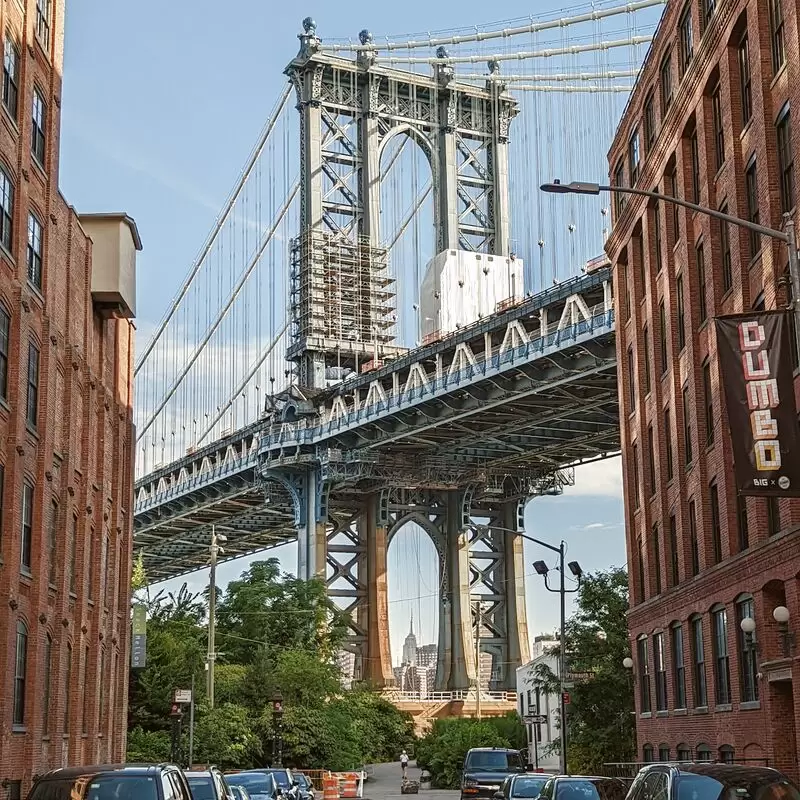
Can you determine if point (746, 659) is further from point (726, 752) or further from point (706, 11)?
point (706, 11)

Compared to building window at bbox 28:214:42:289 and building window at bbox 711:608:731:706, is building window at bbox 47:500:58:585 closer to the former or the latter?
building window at bbox 28:214:42:289

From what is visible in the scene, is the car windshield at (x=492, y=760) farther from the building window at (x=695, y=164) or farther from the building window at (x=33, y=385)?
the building window at (x=33, y=385)

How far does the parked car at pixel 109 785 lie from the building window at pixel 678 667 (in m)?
21.5

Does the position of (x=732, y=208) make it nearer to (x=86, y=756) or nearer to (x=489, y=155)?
(x=86, y=756)

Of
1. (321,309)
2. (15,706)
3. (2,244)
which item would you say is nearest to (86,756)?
(15,706)

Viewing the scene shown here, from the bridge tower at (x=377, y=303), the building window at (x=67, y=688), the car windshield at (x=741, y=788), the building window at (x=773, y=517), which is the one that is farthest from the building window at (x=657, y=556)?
the bridge tower at (x=377, y=303)

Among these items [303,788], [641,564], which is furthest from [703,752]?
[303,788]

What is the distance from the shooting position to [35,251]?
3372cm

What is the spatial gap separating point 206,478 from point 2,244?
76350mm

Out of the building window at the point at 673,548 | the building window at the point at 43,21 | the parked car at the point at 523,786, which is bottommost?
the parked car at the point at 523,786

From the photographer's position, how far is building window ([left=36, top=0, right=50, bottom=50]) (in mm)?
34750

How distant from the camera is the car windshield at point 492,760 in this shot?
149 feet

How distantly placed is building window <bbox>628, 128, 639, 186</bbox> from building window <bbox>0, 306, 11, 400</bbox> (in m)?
20.7

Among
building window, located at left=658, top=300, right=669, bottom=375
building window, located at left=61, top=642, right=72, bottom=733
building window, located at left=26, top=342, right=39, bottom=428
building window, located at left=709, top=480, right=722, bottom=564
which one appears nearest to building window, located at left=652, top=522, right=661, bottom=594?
building window, located at left=658, top=300, right=669, bottom=375
